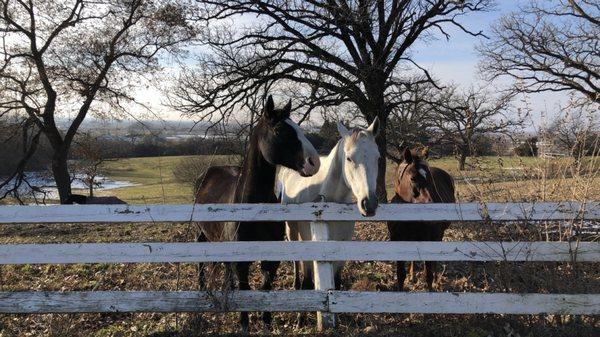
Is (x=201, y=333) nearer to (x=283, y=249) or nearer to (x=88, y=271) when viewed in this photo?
(x=283, y=249)

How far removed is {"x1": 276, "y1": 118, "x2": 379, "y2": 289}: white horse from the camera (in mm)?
3898

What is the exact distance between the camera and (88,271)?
7.08 meters

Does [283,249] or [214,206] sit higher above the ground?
[214,206]

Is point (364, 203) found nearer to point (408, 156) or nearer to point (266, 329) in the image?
point (266, 329)

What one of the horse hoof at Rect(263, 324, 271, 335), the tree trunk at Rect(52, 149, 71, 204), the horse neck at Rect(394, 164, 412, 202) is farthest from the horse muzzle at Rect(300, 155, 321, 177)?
the tree trunk at Rect(52, 149, 71, 204)

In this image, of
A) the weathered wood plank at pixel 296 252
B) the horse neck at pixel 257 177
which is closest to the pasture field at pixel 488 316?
the weathered wood plank at pixel 296 252

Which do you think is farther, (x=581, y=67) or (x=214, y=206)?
(x=581, y=67)

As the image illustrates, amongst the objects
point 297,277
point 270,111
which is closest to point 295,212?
point 270,111

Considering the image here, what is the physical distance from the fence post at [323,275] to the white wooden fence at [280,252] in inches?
0.5

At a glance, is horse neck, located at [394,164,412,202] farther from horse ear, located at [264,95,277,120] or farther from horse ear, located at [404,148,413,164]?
horse ear, located at [264,95,277,120]

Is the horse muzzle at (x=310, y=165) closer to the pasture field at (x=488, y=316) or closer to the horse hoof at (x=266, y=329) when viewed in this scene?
the pasture field at (x=488, y=316)

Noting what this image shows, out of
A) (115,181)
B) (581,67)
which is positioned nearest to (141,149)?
(115,181)

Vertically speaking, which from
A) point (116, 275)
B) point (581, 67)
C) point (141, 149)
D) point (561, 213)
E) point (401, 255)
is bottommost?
point (116, 275)

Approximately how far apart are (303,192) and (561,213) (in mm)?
2615
